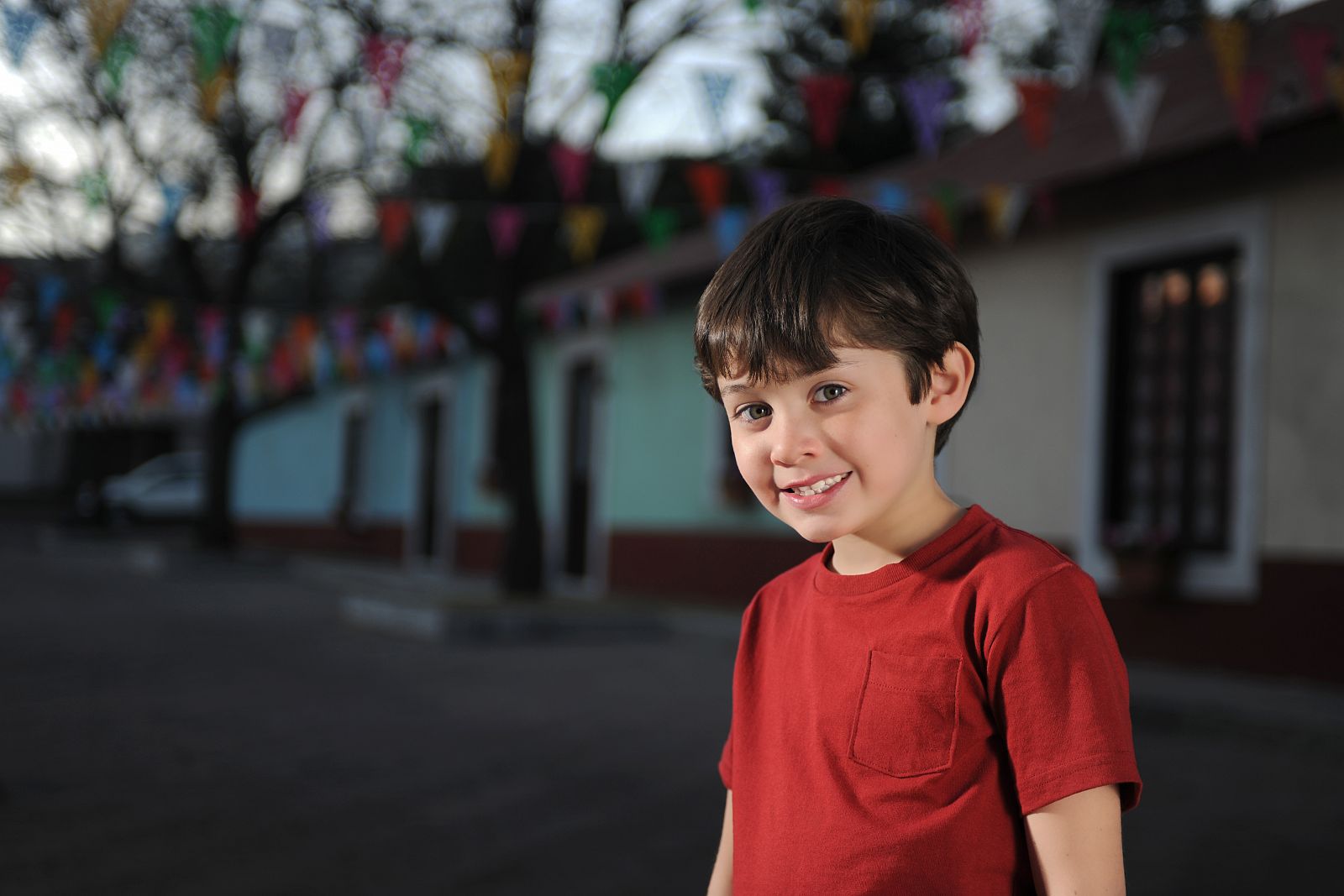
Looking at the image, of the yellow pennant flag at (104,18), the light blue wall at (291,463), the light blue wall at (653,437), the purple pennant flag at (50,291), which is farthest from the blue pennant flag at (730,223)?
the light blue wall at (291,463)

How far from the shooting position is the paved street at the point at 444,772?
12.4 ft

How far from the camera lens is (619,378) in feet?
49.9

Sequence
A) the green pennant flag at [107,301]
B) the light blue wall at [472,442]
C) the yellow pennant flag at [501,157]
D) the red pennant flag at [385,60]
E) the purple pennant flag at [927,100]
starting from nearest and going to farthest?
the purple pennant flag at [927,100] → the red pennant flag at [385,60] → the yellow pennant flag at [501,157] → the green pennant flag at [107,301] → the light blue wall at [472,442]

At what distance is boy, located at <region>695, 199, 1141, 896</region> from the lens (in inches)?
46.0

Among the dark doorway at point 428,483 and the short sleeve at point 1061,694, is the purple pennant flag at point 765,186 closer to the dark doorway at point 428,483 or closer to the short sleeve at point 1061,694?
the short sleeve at point 1061,694

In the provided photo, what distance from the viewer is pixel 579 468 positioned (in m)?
16.2

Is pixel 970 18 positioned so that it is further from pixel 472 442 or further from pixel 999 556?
pixel 472 442

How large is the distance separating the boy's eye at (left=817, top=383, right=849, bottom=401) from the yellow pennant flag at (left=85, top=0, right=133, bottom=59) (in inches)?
305

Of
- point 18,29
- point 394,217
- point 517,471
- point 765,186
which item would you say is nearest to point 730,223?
point 765,186

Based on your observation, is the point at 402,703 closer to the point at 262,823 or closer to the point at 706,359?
the point at 262,823

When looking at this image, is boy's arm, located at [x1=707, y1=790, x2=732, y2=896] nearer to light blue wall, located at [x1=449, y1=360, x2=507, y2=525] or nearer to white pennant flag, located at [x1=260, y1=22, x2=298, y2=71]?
white pennant flag, located at [x1=260, y1=22, x2=298, y2=71]

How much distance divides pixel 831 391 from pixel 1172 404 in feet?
25.6

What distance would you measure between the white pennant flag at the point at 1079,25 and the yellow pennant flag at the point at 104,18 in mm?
5615

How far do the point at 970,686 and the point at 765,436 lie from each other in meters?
0.32
